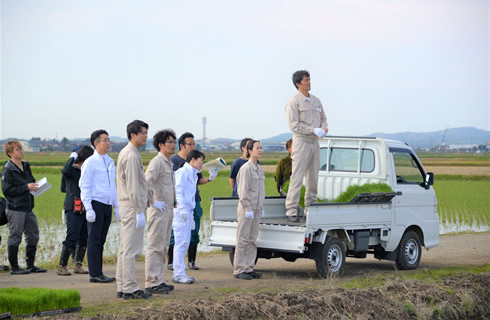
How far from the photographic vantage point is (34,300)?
6.48m

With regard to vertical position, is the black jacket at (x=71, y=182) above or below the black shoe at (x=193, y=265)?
above

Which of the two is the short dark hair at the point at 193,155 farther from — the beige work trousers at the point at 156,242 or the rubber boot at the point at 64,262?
the rubber boot at the point at 64,262

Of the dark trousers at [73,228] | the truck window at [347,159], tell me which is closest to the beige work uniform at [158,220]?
the dark trousers at [73,228]

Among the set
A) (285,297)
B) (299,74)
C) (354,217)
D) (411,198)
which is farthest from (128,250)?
(411,198)

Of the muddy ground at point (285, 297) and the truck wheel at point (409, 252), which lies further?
the truck wheel at point (409, 252)

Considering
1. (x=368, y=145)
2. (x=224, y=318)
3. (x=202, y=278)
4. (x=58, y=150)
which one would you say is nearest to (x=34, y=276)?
(x=202, y=278)

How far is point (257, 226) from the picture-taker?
9.57 m

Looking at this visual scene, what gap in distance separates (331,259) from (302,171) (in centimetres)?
129

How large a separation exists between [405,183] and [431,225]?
3.08 feet

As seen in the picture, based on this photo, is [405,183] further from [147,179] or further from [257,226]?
[147,179]

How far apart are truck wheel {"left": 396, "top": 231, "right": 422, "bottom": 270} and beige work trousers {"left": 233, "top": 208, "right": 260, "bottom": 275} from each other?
2.59m

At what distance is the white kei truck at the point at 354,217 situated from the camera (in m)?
9.46

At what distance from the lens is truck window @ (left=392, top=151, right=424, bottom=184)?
11164mm

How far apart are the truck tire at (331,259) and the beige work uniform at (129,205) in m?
2.70
